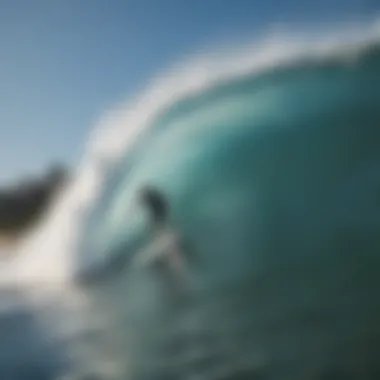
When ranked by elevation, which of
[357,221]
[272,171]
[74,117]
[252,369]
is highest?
[74,117]

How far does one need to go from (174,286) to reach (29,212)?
0.92 ft

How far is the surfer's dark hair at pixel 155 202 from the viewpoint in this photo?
1230 mm

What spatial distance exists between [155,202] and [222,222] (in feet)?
0.39

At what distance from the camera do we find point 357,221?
121cm

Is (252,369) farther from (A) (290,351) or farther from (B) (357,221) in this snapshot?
(B) (357,221)

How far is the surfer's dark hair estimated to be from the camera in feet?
4.04

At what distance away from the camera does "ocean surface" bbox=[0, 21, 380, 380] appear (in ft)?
3.91

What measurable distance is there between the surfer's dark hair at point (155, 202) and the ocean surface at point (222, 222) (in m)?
0.01

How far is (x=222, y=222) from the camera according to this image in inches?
48.4

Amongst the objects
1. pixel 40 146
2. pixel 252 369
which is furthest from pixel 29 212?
pixel 252 369

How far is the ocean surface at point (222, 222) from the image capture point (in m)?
1.19

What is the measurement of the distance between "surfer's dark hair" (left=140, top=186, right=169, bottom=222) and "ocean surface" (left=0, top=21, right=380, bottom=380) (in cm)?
1

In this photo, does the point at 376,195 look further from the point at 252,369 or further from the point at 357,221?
the point at 252,369

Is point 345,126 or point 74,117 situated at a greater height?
point 74,117
